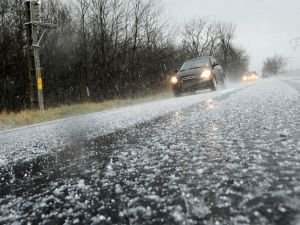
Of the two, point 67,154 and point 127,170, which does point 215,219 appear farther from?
point 67,154

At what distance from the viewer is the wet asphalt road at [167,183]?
1332mm

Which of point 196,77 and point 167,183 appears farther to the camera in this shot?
point 196,77

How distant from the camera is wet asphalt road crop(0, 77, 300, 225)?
52.4 inches

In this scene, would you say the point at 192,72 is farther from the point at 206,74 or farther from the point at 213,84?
the point at 213,84

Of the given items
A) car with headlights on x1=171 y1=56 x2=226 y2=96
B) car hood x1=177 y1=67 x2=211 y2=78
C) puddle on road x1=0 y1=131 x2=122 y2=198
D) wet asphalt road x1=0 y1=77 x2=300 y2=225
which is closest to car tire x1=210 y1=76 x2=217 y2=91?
car with headlights on x1=171 y1=56 x2=226 y2=96

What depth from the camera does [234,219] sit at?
1195mm

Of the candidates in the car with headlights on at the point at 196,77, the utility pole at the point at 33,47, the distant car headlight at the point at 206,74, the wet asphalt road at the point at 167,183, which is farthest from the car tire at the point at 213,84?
the wet asphalt road at the point at 167,183

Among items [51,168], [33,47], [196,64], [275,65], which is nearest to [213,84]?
[196,64]

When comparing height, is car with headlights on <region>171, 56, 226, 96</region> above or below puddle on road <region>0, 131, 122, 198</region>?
above

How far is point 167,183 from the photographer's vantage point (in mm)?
1818

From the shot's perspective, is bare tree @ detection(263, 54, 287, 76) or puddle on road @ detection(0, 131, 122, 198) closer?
puddle on road @ detection(0, 131, 122, 198)

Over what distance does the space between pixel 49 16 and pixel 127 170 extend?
20.2 m

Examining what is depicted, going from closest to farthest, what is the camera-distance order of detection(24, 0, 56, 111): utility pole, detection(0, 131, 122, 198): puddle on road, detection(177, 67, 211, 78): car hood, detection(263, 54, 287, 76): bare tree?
detection(0, 131, 122, 198): puddle on road, detection(24, 0, 56, 111): utility pole, detection(177, 67, 211, 78): car hood, detection(263, 54, 287, 76): bare tree

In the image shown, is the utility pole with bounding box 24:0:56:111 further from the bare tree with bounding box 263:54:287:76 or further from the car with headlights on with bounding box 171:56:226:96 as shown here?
the bare tree with bounding box 263:54:287:76
